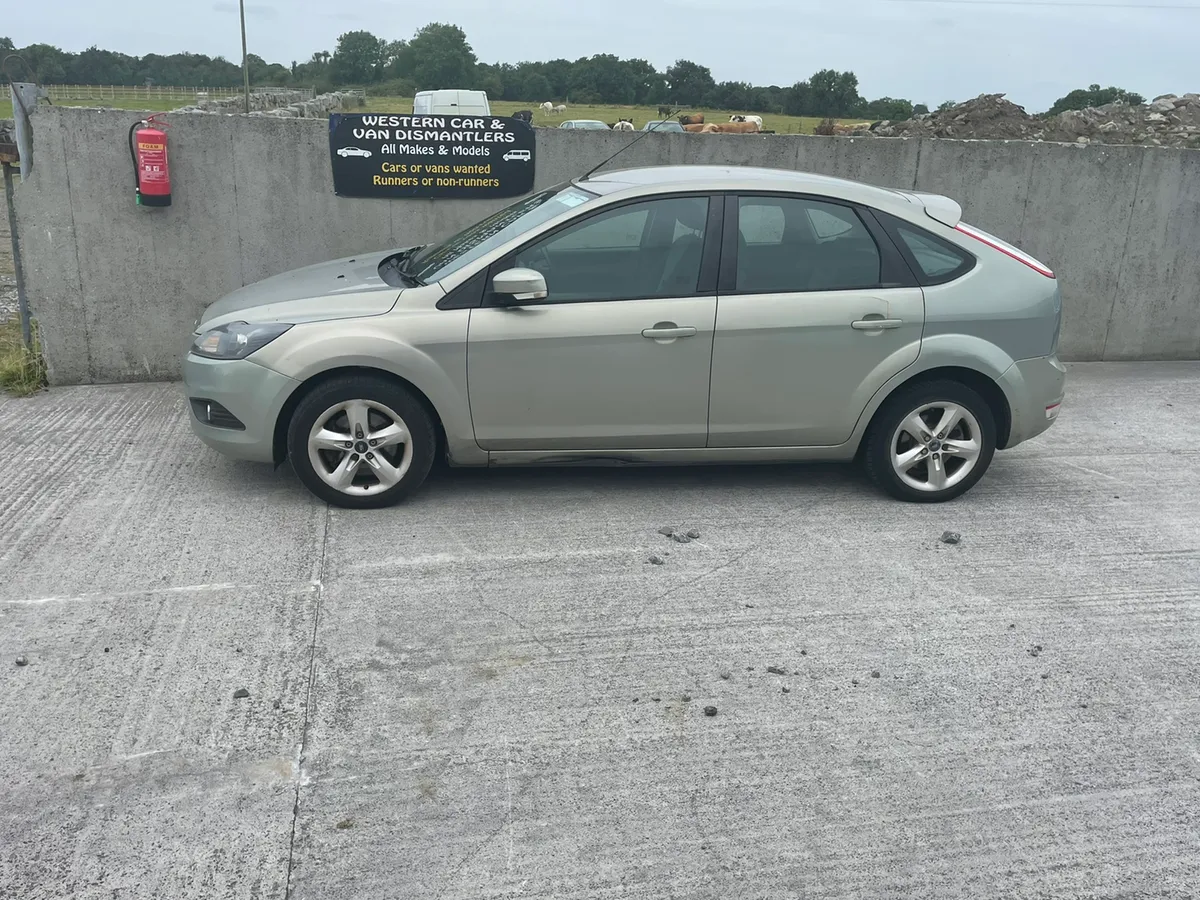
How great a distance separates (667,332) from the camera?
5176mm

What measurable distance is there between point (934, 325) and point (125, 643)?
4071mm

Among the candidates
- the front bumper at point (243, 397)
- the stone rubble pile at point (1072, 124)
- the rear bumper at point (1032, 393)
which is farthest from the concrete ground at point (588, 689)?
the stone rubble pile at point (1072, 124)

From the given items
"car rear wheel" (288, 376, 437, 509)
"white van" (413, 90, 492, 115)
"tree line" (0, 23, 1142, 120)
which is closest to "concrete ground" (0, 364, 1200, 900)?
"car rear wheel" (288, 376, 437, 509)

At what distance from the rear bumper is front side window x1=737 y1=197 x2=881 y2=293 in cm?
92

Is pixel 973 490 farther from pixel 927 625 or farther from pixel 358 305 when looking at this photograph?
pixel 358 305

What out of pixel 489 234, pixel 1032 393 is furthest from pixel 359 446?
pixel 1032 393

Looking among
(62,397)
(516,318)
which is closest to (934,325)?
(516,318)

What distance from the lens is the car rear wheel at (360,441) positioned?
5090 mm

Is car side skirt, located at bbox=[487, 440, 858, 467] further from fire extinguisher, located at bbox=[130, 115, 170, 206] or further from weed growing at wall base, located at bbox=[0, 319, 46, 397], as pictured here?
weed growing at wall base, located at bbox=[0, 319, 46, 397]

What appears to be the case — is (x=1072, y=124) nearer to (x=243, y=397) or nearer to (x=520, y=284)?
(x=520, y=284)

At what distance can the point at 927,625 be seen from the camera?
4309 millimetres

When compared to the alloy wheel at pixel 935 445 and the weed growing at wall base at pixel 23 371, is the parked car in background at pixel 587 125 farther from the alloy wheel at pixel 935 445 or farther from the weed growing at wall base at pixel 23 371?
the weed growing at wall base at pixel 23 371

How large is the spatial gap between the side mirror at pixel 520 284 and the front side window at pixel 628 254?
15cm

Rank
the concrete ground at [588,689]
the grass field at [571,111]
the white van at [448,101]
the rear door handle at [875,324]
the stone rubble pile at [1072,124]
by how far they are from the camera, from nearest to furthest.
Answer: the concrete ground at [588,689] < the rear door handle at [875,324] < the stone rubble pile at [1072,124] < the white van at [448,101] < the grass field at [571,111]
